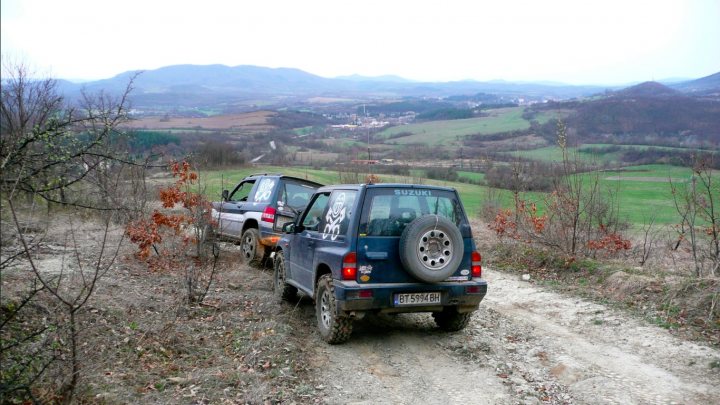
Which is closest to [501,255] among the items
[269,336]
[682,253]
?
[682,253]

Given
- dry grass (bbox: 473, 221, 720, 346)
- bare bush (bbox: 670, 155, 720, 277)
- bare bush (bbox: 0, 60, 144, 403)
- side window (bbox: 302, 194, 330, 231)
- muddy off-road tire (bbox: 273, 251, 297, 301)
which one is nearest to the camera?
bare bush (bbox: 0, 60, 144, 403)

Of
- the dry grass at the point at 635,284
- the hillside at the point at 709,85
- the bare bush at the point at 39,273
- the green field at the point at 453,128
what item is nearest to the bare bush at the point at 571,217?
the dry grass at the point at 635,284

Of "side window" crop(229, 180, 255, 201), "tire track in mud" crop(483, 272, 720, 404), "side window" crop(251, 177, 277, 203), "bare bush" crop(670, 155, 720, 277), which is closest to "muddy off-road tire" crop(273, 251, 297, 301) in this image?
"side window" crop(251, 177, 277, 203)

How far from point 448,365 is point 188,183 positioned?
7088 millimetres

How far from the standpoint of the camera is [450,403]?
5113mm

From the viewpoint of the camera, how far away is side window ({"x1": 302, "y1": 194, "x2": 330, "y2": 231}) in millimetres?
7443

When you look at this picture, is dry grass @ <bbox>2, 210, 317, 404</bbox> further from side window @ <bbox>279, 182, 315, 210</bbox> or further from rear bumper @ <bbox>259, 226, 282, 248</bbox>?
side window @ <bbox>279, 182, 315, 210</bbox>

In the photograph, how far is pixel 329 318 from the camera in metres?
6.64

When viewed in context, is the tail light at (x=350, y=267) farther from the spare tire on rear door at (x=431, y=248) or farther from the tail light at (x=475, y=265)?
the tail light at (x=475, y=265)

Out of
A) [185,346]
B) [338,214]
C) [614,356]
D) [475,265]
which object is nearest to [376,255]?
[338,214]

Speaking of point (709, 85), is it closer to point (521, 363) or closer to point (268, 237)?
point (268, 237)

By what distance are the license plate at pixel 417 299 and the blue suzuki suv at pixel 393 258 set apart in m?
0.01

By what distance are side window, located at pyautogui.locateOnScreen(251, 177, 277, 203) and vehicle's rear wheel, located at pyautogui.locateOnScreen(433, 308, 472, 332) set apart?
504 cm

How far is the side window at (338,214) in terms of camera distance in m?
6.59
